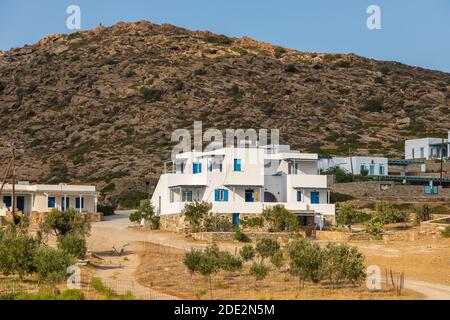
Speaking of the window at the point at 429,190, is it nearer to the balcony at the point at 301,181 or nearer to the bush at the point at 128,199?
the balcony at the point at 301,181

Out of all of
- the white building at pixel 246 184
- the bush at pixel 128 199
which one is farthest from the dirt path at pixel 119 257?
the bush at pixel 128 199

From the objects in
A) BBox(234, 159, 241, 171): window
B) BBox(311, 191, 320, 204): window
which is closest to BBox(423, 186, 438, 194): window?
BBox(311, 191, 320, 204): window

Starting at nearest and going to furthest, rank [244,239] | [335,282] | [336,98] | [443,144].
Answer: [335,282] → [244,239] → [443,144] → [336,98]

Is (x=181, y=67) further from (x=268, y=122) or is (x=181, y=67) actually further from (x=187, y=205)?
(x=187, y=205)

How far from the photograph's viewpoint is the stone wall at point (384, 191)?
280 feet

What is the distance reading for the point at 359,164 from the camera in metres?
99.6

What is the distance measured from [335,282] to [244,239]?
20.4 meters

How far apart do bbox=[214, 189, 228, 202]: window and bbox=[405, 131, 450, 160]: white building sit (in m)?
51.9

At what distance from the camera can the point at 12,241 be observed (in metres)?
38.8

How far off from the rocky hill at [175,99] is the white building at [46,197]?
27.4 meters

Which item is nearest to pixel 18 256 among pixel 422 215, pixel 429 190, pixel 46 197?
pixel 46 197

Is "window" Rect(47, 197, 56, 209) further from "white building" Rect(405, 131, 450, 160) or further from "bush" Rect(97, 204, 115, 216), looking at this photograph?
"white building" Rect(405, 131, 450, 160)
